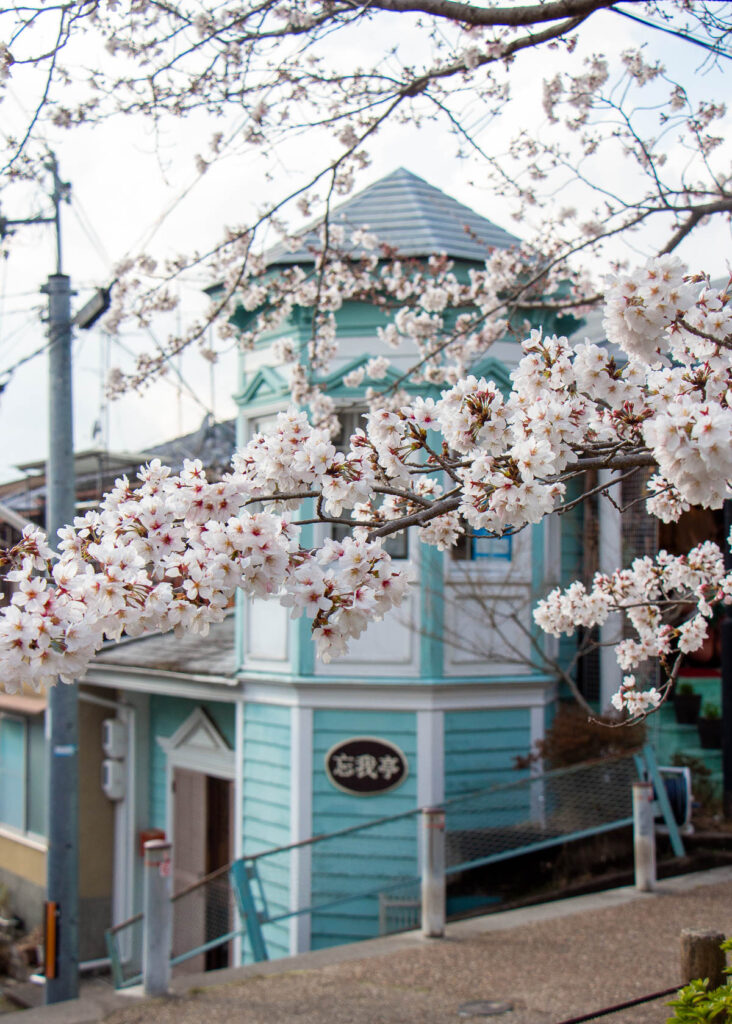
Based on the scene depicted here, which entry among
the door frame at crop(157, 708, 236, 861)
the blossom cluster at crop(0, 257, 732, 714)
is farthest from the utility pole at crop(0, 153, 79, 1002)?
the blossom cluster at crop(0, 257, 732, 714)

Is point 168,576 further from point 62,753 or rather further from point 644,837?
point 644,837

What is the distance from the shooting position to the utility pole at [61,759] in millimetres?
8828

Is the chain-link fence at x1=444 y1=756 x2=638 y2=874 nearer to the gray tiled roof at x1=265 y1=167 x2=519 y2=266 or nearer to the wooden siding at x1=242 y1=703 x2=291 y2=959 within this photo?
the wooden siding at x1=242 y1=703 x2=291 y2=959

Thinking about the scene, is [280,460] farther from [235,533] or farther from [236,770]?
[236,770]

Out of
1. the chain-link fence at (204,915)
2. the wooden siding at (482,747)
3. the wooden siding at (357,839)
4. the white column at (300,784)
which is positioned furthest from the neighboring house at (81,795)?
the wooden siding at (482,747)

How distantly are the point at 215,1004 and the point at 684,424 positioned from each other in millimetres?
5773

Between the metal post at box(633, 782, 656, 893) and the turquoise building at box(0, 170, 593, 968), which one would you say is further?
the turquoise building at box(0, 170, 593, 968)

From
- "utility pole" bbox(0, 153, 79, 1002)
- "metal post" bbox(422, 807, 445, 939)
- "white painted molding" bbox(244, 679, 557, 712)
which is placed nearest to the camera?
"metal post" bbox(422, 807, 445, 939)

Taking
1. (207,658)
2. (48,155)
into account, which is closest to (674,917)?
(207,658)

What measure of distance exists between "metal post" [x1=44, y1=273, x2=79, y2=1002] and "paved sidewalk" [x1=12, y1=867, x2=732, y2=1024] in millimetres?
1302

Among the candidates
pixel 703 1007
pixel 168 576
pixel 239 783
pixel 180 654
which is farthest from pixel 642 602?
pixel 180 654

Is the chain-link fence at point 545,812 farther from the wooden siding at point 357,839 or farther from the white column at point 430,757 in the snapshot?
the wooden siding at point 357,839

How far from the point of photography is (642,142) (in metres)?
6.91

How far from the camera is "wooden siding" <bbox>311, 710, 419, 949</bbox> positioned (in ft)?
34.1
